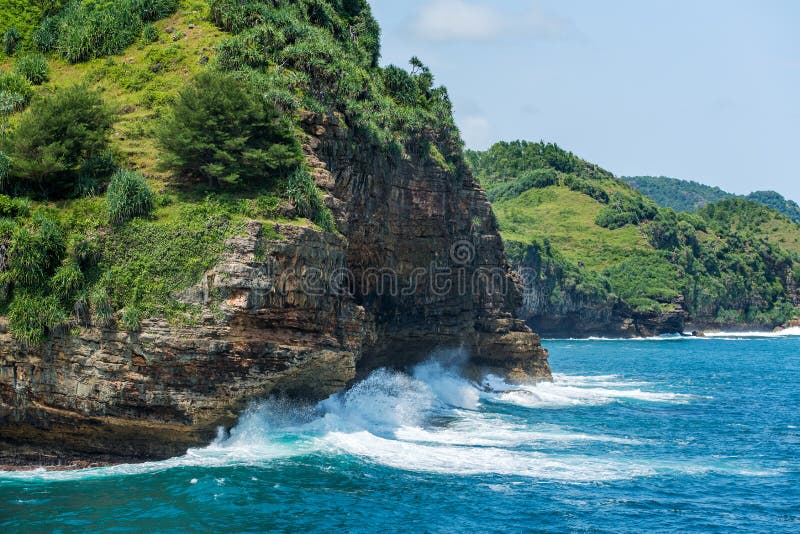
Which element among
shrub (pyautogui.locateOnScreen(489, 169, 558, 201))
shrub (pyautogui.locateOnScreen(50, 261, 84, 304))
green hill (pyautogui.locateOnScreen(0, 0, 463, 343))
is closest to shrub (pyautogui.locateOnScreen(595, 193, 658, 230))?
shrub (pyautogui.locateOnScreen(489, 169, 558, 201))

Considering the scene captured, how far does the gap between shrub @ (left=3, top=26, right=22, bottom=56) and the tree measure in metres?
15.9

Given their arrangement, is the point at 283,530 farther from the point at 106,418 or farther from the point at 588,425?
the point at 588,425

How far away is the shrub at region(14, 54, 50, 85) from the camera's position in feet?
119

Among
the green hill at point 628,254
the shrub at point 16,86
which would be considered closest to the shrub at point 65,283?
the shrub at point 16,86

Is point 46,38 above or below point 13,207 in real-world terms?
above

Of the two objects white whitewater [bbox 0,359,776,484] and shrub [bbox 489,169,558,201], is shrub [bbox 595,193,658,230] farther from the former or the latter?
white whitewater [bbox 0,359,776,484]

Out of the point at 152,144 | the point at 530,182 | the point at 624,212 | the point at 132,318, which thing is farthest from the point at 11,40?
the point at 530,182

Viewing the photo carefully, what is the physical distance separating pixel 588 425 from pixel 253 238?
2095 cm

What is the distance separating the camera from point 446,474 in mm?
27094

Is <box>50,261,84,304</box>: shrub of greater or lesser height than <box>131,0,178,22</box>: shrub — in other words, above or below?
below

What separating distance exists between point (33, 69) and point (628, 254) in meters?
119

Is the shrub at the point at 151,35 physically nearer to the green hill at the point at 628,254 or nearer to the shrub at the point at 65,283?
the shrub at the point at 65,283

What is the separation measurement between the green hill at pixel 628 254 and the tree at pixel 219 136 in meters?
95.7

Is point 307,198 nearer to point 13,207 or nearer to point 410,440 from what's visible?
point 13,207
